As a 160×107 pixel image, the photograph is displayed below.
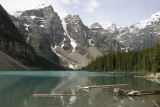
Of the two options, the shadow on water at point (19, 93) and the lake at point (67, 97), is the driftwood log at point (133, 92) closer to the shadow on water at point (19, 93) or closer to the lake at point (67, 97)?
the lake at point (67, 97)

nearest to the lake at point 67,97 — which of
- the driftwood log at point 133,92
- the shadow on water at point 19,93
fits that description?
the shadow on water at point 19,93

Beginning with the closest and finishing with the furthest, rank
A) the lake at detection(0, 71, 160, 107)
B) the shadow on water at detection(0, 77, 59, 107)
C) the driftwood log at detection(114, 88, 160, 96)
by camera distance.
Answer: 1. the lake at detection(0, 71, 160, 107)
2. the shadow on water at detection(0, 77, 59, 107)
3. the driftwood log at detection(114, 88, 160, 96)

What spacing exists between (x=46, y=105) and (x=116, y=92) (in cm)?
1857

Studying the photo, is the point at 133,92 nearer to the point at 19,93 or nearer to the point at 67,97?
the point at 67,97

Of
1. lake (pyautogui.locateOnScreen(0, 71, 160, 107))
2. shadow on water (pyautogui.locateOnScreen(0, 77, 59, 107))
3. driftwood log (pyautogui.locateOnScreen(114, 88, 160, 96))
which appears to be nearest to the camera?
lake (pyautogui.locateOnScreen(0, 71, 160, 107))

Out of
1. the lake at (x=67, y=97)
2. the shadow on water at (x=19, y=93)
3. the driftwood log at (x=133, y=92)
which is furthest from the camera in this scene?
the driftwood log at (x=133, y=92)

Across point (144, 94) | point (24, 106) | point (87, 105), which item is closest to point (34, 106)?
point (24, 106)

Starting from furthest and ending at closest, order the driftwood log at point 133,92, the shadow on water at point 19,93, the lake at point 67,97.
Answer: the driftwood log at point 133,92, the shadow on water at point 19,93, the lake at point 67,97

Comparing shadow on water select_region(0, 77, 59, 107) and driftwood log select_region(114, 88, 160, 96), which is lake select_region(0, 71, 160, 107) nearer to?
shadow on water select_region(0, 77, 59, 107)

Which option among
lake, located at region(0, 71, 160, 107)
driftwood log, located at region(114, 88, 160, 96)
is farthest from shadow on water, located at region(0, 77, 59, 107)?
driftwood log, located at region(114, 88, 160, 96)

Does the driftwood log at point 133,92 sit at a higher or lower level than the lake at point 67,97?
higher

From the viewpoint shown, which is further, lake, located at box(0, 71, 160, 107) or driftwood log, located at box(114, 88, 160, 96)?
driftwood log, located at box(114, 88, 160, 96)

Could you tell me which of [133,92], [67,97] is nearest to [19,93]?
[67,97]

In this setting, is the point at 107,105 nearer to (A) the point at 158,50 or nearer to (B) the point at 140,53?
(A) the point at 158,50
